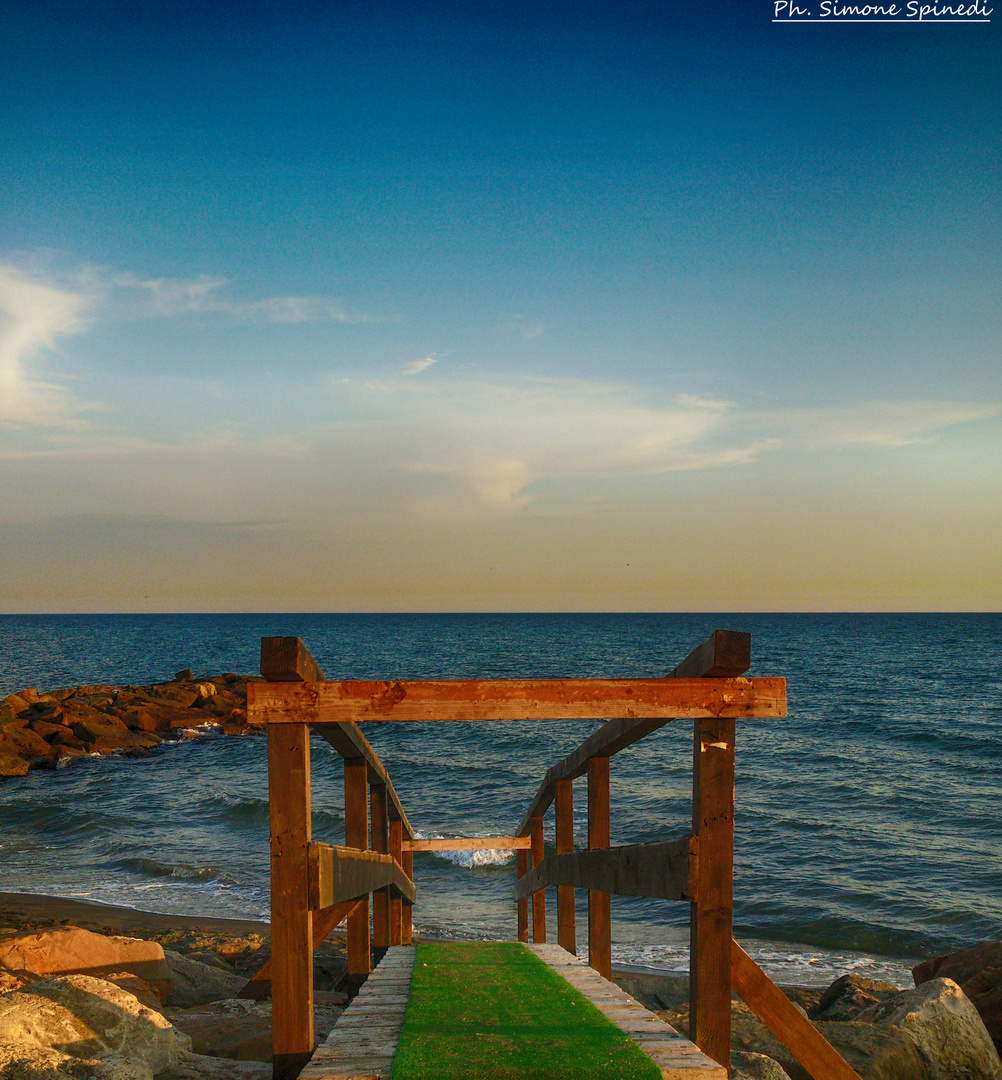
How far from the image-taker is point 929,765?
2448 cm

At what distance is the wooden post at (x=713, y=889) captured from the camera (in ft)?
8.73

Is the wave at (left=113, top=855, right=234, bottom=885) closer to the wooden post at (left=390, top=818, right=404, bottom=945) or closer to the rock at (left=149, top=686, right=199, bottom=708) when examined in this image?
the wooden post at (left=390, top=818, right=404, bottom=945)

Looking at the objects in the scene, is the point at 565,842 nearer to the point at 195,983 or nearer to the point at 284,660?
the point at 284,660

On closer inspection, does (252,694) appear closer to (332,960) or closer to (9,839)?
(332,960)

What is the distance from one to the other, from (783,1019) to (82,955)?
17.9ft

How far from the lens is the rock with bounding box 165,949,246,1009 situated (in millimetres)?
6469

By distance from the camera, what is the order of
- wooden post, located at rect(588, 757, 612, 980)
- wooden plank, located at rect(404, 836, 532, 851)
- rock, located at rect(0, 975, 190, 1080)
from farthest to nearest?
wooden plank, located at rect(404, 836, 532, 851) < wooden post, located at rect(588, 757, 612, 980) < rock, located at rect(0, 975, 190, 1080)

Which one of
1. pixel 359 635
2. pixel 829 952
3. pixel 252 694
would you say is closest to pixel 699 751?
pixel 252 694

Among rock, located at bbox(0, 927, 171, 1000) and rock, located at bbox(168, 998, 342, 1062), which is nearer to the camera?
rock, located at bbox(168, 998, 342, 1062)

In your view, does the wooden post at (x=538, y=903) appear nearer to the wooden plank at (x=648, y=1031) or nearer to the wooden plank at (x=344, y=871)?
the wooden plank at (x=648, y=1031)

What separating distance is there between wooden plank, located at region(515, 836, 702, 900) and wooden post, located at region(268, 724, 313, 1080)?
1.18m

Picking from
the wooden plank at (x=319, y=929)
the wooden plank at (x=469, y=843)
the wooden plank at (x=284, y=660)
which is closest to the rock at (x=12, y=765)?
the wooden plank at (x=469, y=843)

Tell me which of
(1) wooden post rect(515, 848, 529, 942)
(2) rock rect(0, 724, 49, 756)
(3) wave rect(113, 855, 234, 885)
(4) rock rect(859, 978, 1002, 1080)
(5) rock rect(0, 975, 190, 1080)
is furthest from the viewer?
(2) rock rect(0, 724, 49, 756)

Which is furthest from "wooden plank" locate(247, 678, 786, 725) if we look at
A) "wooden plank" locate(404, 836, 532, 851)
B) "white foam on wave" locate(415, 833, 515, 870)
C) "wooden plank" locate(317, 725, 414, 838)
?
"white foam on wave" locate(415, 833, 515, 870)
